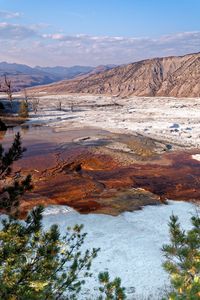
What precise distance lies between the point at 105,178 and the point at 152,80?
111m

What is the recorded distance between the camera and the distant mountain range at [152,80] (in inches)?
4642

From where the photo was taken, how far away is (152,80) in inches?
5133

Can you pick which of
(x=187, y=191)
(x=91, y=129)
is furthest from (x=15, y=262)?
(x=91, y=129)

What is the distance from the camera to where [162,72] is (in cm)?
13812

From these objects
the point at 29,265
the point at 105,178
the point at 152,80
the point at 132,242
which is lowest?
the point at 105,178

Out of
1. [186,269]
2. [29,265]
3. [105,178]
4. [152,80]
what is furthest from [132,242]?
[152,80]

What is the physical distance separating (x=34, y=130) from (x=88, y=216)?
28959 millimetres

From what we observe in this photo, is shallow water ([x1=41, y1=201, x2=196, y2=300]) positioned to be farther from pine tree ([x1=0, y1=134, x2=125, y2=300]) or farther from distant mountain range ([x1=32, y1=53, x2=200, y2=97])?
distant mountain range ([x1=32, y1=53, x2=200, y2=97])

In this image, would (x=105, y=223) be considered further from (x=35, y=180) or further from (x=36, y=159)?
(x=36, y=159)

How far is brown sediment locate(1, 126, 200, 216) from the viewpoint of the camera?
19562mm

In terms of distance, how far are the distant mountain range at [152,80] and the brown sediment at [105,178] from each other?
84.4 meters

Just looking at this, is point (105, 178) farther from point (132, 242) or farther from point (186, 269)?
point (186, 269)

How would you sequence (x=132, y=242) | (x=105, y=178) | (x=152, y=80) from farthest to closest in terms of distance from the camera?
(x=152, y=80) < (x=105, y=178) < (x=132, y=242)

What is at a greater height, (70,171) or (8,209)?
(8,209)
